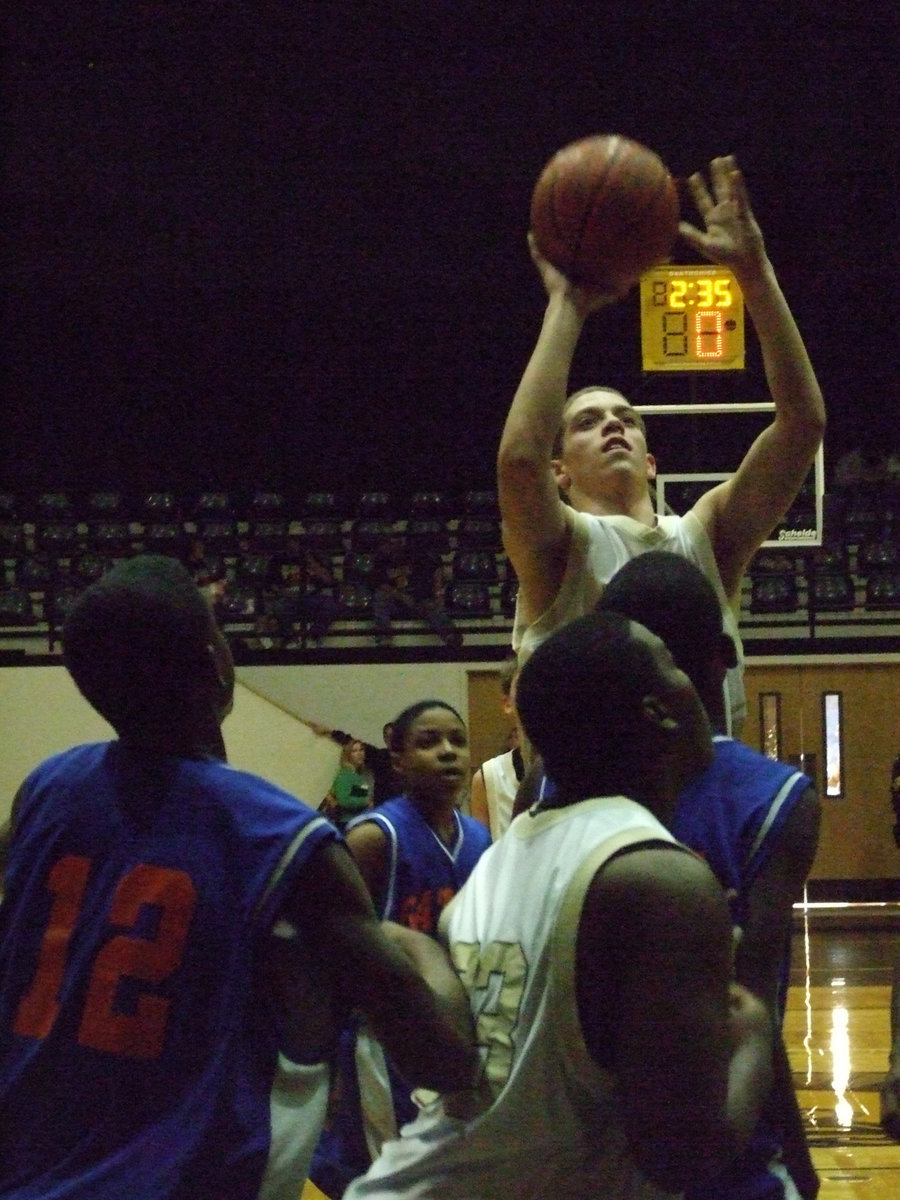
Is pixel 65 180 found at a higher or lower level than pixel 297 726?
higher

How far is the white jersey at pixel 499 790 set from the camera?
545 cm

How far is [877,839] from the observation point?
1397 centimetres

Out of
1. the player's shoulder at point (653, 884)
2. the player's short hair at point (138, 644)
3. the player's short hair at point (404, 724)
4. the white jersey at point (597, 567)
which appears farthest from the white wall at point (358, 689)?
the player's shoulder at point (653, 884)

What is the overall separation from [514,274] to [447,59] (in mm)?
2743

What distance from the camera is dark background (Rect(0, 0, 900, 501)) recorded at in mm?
14508

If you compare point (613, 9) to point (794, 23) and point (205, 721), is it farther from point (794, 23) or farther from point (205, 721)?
point (205, 721)

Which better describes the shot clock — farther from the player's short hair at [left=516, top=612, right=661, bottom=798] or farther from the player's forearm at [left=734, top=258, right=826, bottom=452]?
the player's short hair at [left=516, top=612, right=661, bottom=798]

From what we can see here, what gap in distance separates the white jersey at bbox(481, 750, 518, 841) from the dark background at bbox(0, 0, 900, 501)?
1037 centimetres

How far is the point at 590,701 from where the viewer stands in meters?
1.66

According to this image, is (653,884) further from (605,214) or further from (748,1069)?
(605,214)

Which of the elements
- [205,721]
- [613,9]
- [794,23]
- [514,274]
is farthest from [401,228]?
[205,721]

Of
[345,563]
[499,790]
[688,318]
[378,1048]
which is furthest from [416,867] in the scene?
[345,563]

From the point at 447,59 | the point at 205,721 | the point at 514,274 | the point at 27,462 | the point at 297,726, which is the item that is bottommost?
the point at 297,726

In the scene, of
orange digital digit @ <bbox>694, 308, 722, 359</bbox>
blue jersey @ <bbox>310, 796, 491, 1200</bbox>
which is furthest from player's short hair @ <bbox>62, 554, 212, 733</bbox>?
orange digital digit @ <bbox>694, 308, 722, 359</bbox>
